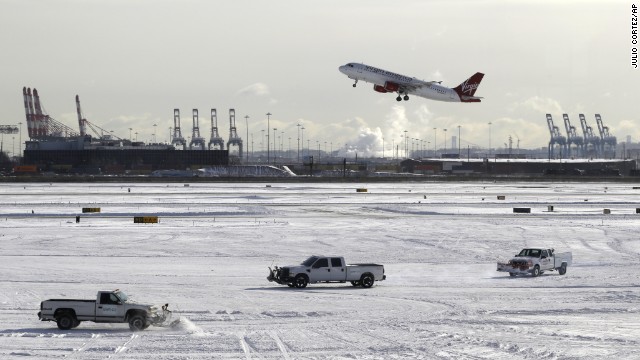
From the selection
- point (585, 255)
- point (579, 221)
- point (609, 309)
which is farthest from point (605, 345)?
point (579, 221)

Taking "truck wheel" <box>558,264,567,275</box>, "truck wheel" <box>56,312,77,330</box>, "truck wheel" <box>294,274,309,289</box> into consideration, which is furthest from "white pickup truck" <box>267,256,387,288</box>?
"truck wheel" <box>56,312,77,330</box>

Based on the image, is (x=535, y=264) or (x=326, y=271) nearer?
(x=326, y=271)

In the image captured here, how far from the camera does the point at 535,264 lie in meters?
51.5

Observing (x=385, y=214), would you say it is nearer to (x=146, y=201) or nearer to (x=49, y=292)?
(x=146, y=201)

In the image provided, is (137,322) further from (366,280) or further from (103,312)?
(366,280)

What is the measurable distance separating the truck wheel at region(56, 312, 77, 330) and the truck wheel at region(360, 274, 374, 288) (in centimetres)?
1533

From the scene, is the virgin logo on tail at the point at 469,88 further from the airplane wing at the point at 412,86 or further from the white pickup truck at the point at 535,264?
the white pickup truck at the point at 535,264

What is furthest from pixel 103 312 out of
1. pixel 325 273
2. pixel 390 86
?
pixel 390 86

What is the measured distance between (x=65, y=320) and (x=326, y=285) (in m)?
15.6

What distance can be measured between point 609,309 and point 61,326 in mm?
20955

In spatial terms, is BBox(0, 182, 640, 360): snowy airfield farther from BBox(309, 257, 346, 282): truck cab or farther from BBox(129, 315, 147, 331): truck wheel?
BBox(309, 257, 346, 282): truck cab

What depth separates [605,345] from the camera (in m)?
32.8

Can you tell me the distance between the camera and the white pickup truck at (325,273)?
152 feet

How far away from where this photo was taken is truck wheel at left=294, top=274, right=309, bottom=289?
152 ft
